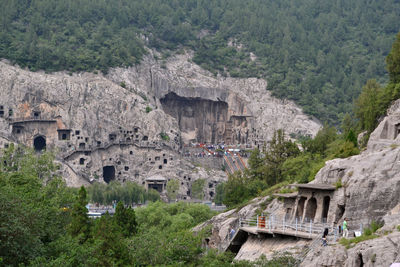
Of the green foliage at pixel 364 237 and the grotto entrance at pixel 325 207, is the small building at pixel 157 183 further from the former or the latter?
the green foliage at pixel 364 237

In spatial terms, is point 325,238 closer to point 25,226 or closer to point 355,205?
point 355,205

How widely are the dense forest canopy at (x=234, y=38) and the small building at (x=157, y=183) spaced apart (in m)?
23.9

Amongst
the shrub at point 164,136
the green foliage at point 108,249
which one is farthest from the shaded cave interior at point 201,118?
the green foliage at point 108,249

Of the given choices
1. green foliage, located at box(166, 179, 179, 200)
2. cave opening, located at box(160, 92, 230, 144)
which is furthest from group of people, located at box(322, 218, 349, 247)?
cave opening, located at box(160, 92, 230, 144)

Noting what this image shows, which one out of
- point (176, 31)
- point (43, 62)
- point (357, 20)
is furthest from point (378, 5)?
point (43, 62)

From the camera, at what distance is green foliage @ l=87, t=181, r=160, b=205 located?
107875 mm

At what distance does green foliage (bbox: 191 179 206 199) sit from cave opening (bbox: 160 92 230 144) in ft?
78.7

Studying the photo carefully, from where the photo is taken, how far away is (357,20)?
175750 mm

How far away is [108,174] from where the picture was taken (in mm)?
126000

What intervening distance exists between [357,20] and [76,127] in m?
78.0

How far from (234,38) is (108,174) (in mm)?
49780

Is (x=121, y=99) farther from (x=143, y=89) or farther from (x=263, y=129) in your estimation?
(x=263, y=129)

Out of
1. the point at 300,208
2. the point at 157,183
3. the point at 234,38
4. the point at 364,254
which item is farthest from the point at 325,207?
the point at 234,38

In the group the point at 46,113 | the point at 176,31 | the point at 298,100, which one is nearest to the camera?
the point at 46,113
